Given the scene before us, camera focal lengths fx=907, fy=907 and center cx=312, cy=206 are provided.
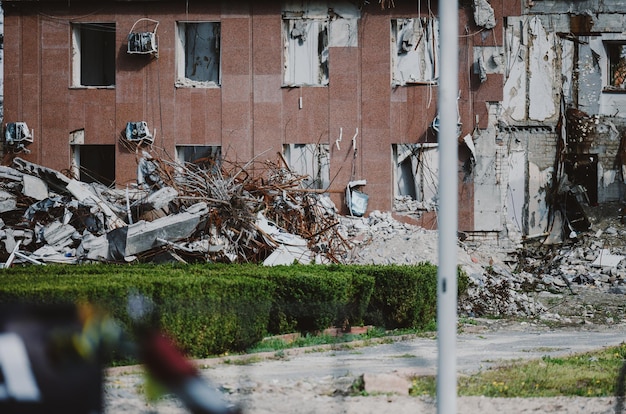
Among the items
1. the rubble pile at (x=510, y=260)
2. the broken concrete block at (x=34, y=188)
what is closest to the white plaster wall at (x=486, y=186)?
the rubble pile at (x=510, y=260)

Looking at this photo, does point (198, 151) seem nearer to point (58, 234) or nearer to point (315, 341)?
point (58, 234)

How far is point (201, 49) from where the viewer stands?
25.7 metres

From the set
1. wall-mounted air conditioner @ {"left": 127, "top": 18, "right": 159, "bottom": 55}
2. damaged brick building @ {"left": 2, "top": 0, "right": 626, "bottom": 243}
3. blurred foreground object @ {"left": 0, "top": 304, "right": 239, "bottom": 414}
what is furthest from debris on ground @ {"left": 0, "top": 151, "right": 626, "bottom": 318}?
blurred foreground object @ {"left": 0, "top": 304, "right": 239, "bottom": 414}

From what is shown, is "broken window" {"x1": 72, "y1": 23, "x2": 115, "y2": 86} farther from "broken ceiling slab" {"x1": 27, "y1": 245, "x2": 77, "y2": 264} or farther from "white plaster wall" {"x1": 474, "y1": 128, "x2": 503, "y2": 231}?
"white plaster wall" {"x1": 474, "y1": 128, "x2": 503, "y2": 231}

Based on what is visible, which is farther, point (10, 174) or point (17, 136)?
point (17, 136)

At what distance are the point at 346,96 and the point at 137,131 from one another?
581cm

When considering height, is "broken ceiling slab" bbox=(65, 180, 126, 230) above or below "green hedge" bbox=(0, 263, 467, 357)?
above

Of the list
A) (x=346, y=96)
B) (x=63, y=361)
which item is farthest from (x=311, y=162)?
(x=63, y=361)

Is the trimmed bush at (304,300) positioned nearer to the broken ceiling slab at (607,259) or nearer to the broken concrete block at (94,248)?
the broken concrete block at (94,248)

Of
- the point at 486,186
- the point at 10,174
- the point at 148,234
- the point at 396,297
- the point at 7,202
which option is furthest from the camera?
the point at 486,186

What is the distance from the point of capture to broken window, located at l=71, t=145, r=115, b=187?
25.7 meters

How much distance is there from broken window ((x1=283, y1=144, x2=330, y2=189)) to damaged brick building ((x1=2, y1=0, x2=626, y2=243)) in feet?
0.13

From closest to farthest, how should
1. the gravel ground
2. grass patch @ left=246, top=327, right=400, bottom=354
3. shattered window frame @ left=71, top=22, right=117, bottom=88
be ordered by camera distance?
the gravel ground < grass patch @ left=246, top=327, right=400, bottom=354 < shattered window frame @ left=71, top=22, right=117, bottom=88

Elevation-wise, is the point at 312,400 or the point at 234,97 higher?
the point at 234,97
